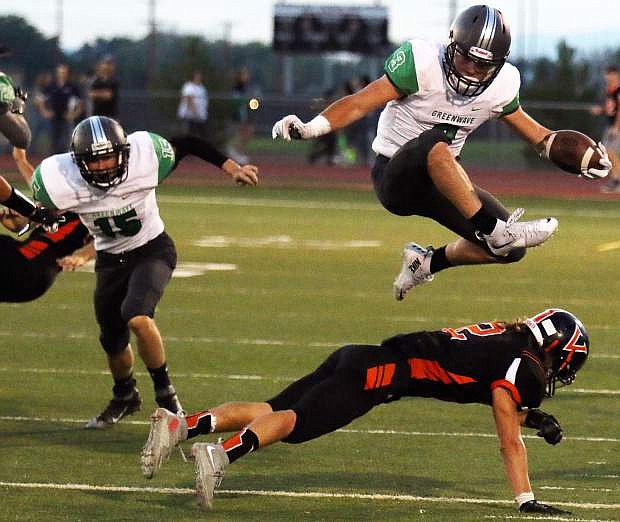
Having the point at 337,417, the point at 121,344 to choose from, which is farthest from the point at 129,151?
the point at 337,417

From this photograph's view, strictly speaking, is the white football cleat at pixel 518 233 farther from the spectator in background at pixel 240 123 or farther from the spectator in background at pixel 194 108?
the spectator in background at pixel 240 123

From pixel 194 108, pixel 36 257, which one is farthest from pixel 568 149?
pixel 194 108

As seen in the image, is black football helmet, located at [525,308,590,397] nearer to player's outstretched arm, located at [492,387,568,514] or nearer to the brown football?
player's outstretched arm, located at [492,387,568,514]

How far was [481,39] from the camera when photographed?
7.19m

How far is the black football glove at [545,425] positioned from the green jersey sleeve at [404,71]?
5.78 ft

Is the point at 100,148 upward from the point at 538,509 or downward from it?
upward

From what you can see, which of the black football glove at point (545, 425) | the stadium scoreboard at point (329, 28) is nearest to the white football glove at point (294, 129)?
the black football glove at point (545, 425)

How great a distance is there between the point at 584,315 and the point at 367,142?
17.4m

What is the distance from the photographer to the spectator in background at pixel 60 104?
2673 cm

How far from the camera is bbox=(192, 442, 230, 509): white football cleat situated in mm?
6109

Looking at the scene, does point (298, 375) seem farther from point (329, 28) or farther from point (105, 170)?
point (329, 28)

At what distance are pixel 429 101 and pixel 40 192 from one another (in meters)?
2.13

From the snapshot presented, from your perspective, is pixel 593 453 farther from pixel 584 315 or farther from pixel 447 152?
pixel 584 315

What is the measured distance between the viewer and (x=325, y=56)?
103ft
